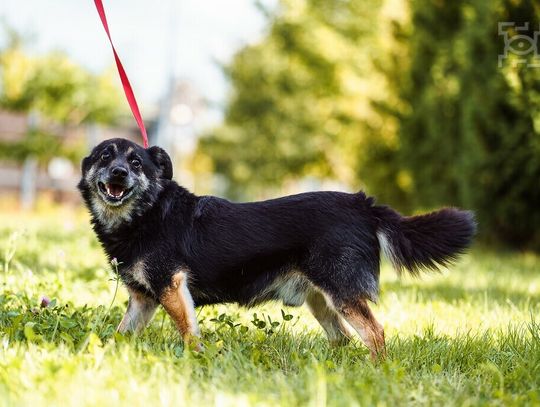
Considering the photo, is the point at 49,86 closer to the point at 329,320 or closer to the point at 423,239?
the point at 329,320

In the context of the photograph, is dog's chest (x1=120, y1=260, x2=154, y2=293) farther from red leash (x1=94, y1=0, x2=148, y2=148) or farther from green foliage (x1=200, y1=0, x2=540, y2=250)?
green foliage (x1=200, y1=0, x2=540, y2=250)

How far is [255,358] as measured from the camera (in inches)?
133

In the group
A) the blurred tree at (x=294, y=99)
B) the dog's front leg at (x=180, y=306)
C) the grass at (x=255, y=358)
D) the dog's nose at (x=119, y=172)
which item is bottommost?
the grass at (x=255, y=358)

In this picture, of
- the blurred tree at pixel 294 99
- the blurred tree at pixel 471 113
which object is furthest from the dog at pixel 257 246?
the blurred tree at pixel 294 99

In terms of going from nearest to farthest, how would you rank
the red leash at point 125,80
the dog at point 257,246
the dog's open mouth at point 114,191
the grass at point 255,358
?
the grass at point 255,358 < the dog at point 257,246 < the dog's open mouth at point 114,191 < the red leash at point 125,80

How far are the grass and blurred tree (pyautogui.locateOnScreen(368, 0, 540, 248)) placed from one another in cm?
535

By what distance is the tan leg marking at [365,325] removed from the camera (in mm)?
3573

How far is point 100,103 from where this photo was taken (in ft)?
71.3

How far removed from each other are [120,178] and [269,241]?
986 millimetres

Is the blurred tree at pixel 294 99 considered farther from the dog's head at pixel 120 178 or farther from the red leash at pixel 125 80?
the dog's head at pixel 120 178

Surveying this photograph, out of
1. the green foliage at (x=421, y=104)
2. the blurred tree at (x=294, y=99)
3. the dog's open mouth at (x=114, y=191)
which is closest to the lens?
the dog's open mouth at (x=114, y=191)

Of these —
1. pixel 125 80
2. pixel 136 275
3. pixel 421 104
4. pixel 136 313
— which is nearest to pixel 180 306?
pixel 136 275

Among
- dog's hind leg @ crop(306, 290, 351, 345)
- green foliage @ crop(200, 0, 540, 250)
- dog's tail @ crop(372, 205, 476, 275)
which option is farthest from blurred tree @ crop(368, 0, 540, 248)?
dog's hind leg @ crop(306, 290, 351, 345)

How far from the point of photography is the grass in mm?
2730
